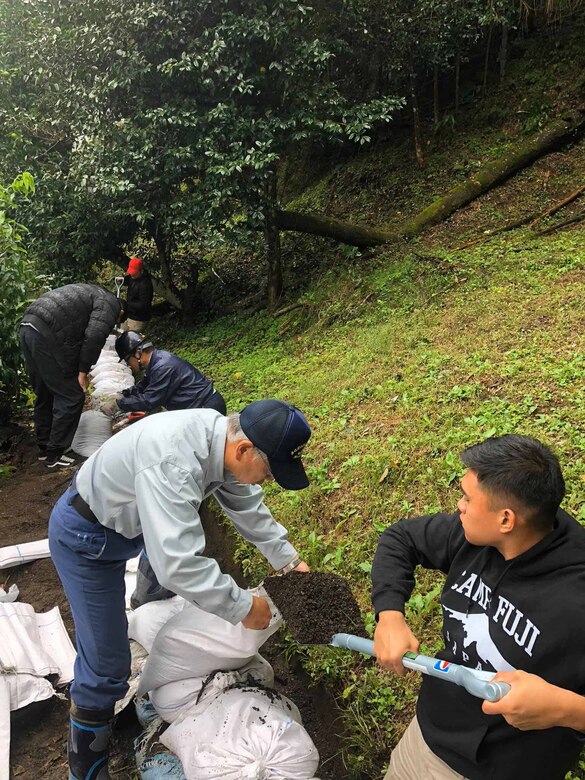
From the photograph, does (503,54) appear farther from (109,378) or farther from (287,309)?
(109,378)

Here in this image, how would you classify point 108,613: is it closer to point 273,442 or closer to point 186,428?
A: point 186,428

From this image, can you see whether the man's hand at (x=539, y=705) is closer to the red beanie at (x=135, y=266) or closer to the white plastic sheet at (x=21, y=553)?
the white plastic sheet at (x=21, y=553)

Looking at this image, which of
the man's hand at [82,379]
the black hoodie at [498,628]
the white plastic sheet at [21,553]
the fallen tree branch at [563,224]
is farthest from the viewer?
the fallen tree branch at [563,224]

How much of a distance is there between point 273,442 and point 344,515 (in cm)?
176

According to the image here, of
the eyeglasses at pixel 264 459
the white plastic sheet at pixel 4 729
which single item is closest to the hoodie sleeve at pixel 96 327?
the white plastic sheet at pixel 4 729

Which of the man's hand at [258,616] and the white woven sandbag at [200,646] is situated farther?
the white woven sandbag at [200,646]

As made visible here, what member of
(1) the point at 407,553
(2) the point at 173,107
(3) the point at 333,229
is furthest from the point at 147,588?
(3) the point at 333,229

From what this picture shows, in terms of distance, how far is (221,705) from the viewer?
87.0 inches

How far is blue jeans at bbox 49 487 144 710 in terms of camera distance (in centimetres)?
208

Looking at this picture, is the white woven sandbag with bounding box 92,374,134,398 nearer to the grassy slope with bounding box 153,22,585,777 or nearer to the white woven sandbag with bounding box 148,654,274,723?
the grassy slope with bounding box 153,22,585,777

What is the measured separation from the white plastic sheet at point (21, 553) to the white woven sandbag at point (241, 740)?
1.90 m

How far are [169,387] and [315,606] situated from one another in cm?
254

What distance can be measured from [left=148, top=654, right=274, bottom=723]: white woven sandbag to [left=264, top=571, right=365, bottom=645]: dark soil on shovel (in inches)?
13.9

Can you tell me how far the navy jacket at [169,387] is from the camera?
436 centimetres
